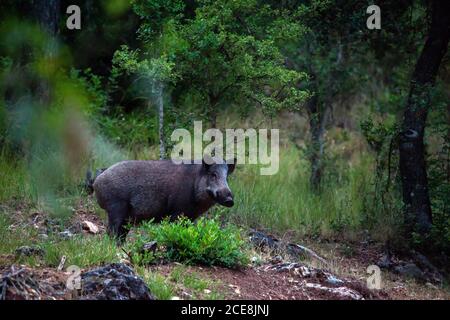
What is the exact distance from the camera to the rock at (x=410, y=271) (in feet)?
35.5

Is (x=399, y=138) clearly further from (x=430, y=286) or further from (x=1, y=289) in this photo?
(x=1, y=289)

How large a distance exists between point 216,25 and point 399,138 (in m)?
3.33

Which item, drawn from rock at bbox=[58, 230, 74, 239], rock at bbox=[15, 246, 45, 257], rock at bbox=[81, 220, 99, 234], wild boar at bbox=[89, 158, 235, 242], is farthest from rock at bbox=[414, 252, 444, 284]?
rock at bbox=[15, 246, 45, 257]

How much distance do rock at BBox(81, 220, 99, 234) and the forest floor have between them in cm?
255

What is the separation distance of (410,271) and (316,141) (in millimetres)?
4235

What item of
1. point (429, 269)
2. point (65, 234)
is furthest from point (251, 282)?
point (429, 269)

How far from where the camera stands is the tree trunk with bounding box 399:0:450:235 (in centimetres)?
1147

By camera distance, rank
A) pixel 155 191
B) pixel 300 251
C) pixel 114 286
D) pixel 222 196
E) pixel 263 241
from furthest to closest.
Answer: pixel 300 251 → pixel 263 241 → pixel 155 191 → pixel 222 196 → pixel 114 286

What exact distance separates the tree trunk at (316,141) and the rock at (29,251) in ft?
22.8

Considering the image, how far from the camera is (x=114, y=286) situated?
23.0 feet

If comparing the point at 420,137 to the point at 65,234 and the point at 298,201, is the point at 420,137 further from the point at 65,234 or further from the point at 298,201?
the point at 65,234

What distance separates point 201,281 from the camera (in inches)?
303

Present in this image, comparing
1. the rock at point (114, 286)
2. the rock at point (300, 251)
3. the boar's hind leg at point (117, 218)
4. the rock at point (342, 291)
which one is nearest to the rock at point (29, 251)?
the rock at point (114, 286)
